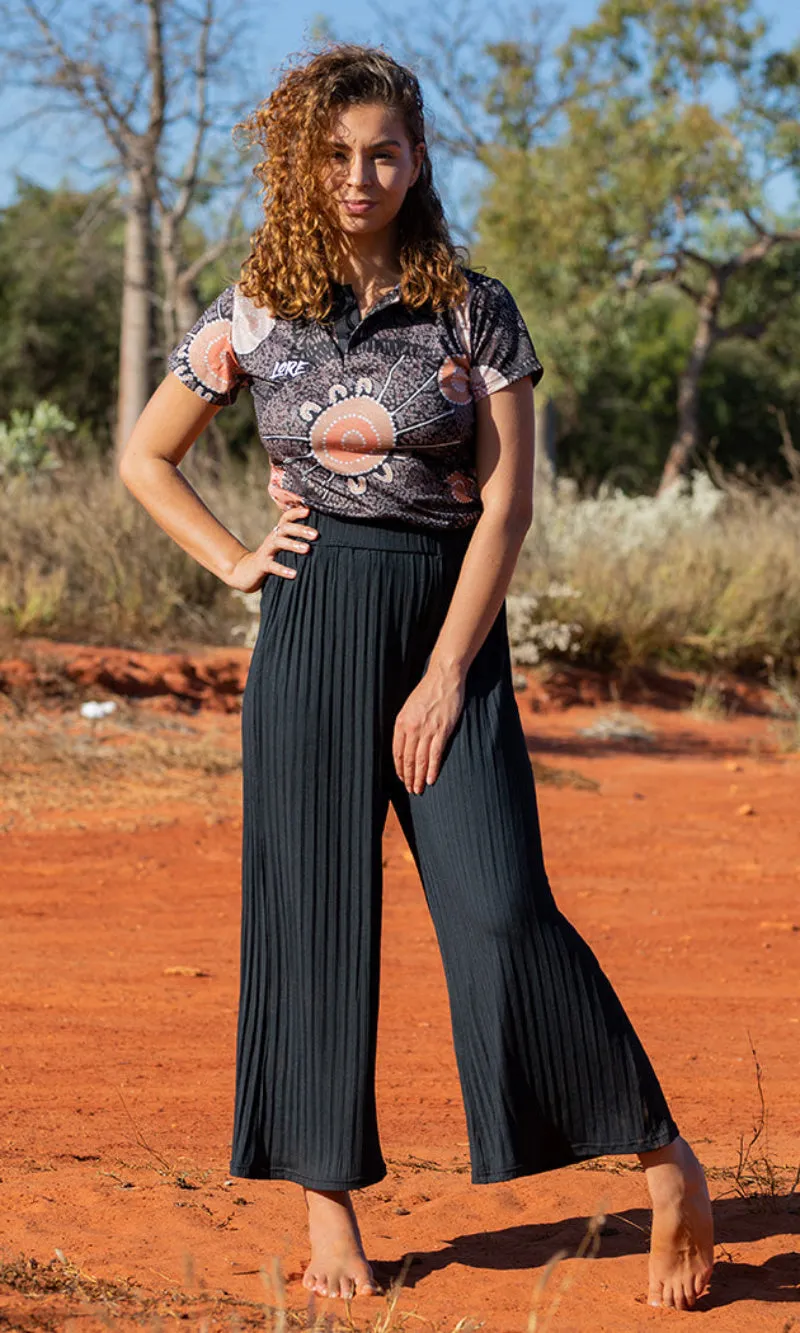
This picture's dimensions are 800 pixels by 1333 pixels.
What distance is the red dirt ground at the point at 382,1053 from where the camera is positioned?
2717 millimetres

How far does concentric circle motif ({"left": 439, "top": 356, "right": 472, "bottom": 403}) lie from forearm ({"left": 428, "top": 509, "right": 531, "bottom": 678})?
0.18 metres

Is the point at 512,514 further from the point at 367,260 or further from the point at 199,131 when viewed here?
the point at 199,131

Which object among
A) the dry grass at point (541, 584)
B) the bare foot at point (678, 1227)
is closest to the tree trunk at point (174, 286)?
the dry grass at point (541, 584)

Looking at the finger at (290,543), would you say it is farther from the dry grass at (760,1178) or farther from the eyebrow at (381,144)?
the dry grass at (760,1178)

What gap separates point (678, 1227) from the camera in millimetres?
2594

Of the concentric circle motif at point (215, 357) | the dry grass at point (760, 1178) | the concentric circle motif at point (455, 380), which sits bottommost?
the dry grass at point (760, 1178)

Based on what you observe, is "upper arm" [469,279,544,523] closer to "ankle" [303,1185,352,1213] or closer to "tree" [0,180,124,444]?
"ankle" [303,1185,352,1213]

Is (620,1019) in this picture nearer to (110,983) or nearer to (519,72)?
(110,983)

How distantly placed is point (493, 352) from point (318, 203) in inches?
14.4

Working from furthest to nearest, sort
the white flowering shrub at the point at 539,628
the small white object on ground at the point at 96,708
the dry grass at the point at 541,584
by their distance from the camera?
→ 1. the dry grass at the point at 541,584
2. the white flowering shrub at the point at 539,628
3. the small white object on ground at the point at 96,708

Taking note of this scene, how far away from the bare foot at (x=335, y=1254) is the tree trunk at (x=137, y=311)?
1393 cm

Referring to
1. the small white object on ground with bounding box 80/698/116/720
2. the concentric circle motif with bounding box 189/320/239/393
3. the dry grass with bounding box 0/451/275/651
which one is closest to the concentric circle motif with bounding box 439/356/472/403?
the concentric circle motif with bounding box 189/320/239/393

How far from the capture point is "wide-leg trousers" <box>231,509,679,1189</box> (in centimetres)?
251

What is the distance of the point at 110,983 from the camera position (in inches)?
189
